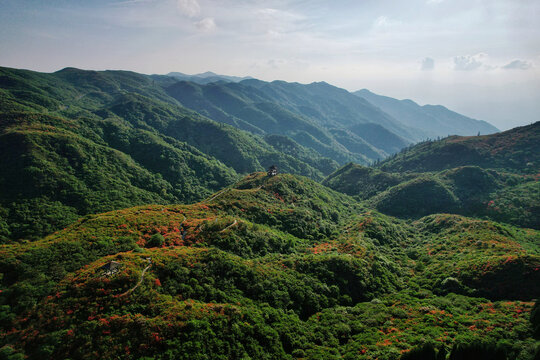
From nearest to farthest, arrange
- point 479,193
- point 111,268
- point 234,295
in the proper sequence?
1. point 111,268
2. point 234,295
3. point 479,193

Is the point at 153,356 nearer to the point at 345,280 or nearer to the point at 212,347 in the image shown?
the point at 212,347

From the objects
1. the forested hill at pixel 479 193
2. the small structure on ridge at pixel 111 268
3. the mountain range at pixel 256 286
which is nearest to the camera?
the mountain range at pixel 256 286

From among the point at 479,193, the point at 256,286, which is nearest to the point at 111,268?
the point at 256,286

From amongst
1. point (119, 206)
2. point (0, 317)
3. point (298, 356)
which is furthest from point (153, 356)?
point (119, 206)

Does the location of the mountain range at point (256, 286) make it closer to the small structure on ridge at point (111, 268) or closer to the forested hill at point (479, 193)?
the small structure on ridge at point (111, 268)

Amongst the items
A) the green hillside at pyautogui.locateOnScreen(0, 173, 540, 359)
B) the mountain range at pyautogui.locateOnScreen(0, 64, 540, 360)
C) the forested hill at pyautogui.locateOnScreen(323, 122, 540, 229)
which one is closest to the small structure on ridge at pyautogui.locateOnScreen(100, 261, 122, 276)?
the green hillside at pyautogui.locateOnScreen(0, 173, 540, 359)

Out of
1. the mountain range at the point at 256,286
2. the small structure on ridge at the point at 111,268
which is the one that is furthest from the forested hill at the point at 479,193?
the small structure on ridge at the point at 111,268

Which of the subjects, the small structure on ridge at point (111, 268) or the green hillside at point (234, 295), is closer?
the green hillside at point (234, 295)

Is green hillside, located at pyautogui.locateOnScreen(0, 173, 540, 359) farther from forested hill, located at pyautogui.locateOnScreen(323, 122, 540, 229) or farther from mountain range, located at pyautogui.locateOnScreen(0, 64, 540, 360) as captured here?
forested hill, located at pyautogui.locateOnScreen(323, 122, 540, 229)

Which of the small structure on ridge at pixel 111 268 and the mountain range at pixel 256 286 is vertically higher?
the small structure on ridge at pixel 111 268

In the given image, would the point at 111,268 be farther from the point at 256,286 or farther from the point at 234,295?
the point at 256,286

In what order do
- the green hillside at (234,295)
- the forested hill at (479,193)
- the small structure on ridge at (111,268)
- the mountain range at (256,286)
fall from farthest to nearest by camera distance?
the forested hill at (479,193)
the small structure on ridge at (111,268)
the mountain range at (256,286)
the green hillside at (234,295)
